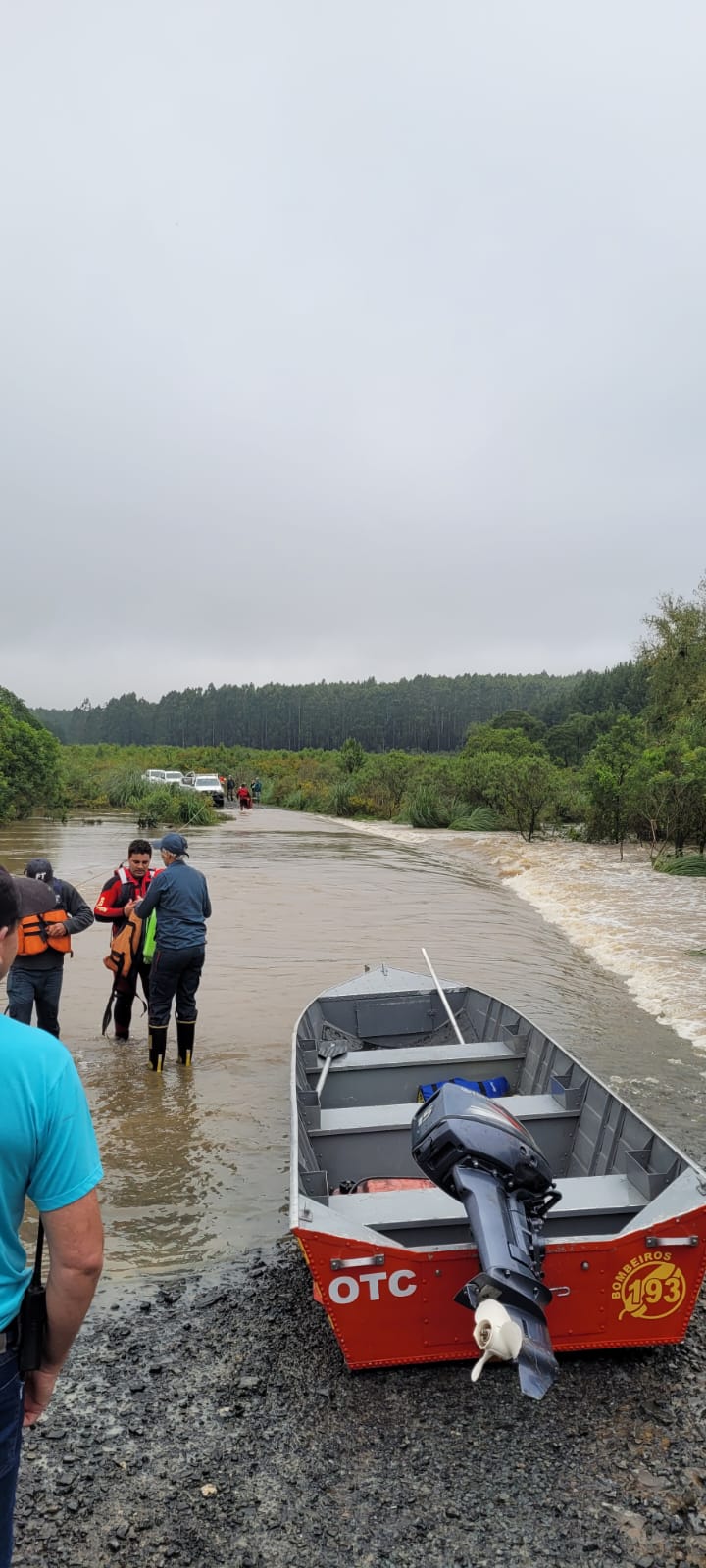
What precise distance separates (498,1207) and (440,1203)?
78 centimetres

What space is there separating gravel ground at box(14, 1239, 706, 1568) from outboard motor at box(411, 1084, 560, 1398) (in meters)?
0.41

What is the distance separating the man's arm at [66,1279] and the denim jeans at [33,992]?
15.9 ft

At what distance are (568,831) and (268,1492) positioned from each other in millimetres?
30586

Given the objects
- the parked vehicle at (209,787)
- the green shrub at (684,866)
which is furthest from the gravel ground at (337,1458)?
the parked vehicle at (209,787)

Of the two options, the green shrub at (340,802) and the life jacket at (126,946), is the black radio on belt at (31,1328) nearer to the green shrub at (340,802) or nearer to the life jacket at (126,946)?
the life jacket at (126,946)

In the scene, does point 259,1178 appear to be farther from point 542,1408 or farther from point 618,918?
point 618,918

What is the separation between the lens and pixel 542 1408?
153 inches

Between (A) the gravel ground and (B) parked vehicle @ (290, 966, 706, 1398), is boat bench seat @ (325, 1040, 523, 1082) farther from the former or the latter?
(A) the gravel ground

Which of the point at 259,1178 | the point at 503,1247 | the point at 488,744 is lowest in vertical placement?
the point at 259,1178

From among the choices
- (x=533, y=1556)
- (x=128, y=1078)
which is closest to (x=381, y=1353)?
(x=533, y=1556)

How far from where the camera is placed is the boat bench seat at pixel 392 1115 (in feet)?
18.4

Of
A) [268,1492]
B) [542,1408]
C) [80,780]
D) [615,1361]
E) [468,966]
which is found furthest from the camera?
[80,780]

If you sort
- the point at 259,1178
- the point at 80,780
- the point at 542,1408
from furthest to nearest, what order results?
the point at 80,780 < the point at 259,1178 < the point at 542,1408

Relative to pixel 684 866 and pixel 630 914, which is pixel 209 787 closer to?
pixel 684 866
